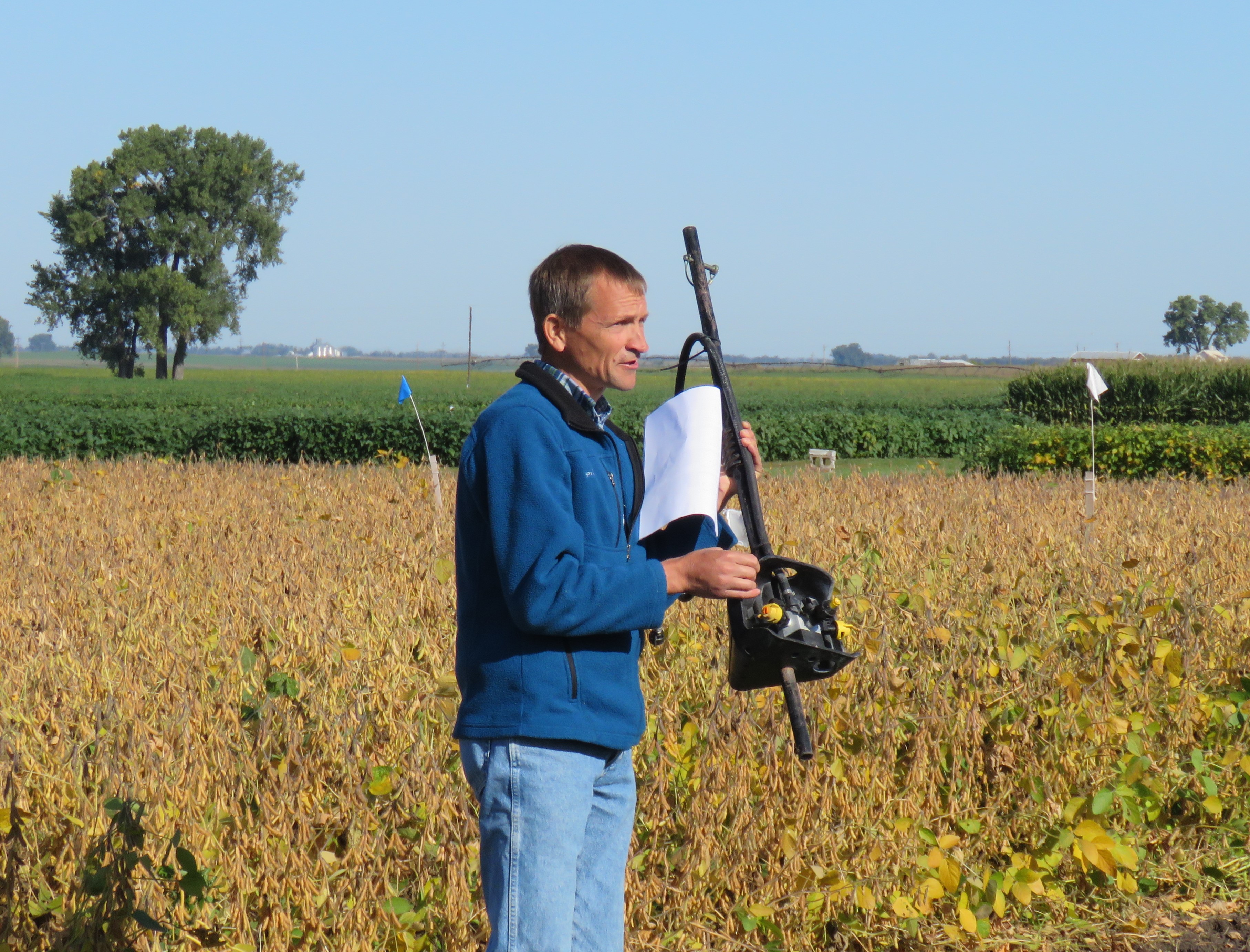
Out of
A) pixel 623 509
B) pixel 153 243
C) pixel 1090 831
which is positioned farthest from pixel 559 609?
pixel 153 243

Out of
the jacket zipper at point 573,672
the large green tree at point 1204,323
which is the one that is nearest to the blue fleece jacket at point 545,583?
the jacket zipper at point 573,672

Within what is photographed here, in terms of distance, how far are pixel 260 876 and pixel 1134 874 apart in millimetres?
2594

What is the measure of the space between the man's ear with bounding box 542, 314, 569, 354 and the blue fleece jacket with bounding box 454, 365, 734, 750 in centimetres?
6

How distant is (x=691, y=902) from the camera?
3.13 meters

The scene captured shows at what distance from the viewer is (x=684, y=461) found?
2.07 metres

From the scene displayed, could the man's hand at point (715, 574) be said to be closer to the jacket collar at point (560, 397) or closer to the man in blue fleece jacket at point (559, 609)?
the man in blue fleece jacket at point (559, 609)

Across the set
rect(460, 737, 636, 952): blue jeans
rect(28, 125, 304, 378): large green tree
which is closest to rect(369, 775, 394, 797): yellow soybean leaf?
rect(460, 737, 636, 952): blue jeans

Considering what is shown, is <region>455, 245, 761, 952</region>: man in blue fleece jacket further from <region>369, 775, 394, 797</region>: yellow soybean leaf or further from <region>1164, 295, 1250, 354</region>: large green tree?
<region>1164, 295, 1250, 354</region>: large green tree

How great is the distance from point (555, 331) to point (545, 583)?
0.46m

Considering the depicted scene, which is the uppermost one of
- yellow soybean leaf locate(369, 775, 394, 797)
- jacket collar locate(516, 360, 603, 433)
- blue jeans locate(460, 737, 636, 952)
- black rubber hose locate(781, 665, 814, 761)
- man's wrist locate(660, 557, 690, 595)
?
jacket collar locate(516, 360, 603, 433)

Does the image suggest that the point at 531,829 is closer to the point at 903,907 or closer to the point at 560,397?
the point at 560,397

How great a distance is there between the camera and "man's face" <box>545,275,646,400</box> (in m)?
2.04

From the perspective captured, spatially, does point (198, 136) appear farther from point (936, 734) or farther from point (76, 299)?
point (936, 734)

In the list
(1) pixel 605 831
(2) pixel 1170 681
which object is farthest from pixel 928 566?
(1) pixel 605 831
